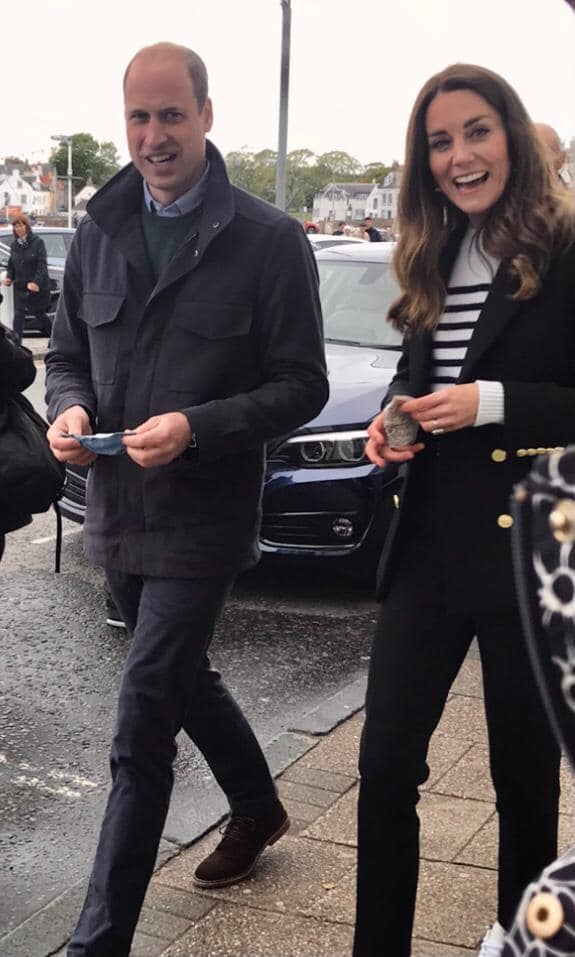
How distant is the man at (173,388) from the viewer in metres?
3.01

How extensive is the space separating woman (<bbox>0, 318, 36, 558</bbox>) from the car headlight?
2.96 meters

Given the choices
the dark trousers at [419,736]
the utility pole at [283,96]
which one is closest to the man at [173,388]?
the dark trousers at [419,736]

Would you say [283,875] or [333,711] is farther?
[333,711]

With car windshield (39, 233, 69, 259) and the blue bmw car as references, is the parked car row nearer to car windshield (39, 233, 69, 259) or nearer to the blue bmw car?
car windshield (39, 233, 69, 259)

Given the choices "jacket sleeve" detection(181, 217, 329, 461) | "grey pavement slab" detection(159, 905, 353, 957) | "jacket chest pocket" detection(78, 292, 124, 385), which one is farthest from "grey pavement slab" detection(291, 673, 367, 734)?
"jacket chest pocket" detection(78, 292, 124, 385)

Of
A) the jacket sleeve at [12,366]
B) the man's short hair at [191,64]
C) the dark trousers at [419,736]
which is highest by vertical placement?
the man's short hair at [191,64]

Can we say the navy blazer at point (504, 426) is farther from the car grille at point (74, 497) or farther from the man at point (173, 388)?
the car grille at point (74, 497)

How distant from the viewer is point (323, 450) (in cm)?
635

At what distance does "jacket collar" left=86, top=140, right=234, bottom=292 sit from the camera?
3078mm

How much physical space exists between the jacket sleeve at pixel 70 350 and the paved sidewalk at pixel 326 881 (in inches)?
51.7

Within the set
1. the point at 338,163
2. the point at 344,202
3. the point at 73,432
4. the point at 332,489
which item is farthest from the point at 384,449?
the point at 344,202

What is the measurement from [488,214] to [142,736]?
55.1 inches

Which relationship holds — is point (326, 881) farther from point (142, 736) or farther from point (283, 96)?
point (283, 96)

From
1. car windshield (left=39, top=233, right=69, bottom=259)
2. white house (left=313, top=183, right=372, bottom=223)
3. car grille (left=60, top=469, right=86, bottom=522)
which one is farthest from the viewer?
white house (left=313, top=183, right=372, bottom=223)
